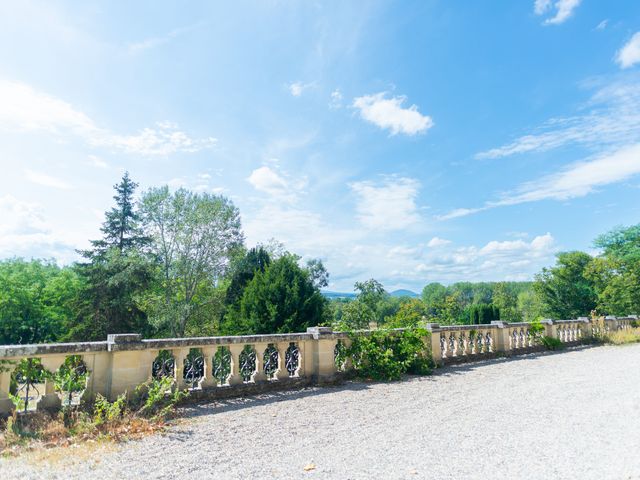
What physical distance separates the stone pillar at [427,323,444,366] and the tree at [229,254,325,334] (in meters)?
4.93

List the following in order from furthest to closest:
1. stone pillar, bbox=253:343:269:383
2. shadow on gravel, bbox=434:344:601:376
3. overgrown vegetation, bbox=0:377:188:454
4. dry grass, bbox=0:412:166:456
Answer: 1. shadow on gravel, bbox=434:344:601:376
2. stone pillar, bbox=253:343:269:383
3. overgrown vegetation, bbox=0:377:188:454
4. dry grass, bbox=0:412:166:456

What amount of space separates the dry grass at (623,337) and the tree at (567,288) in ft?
91.7

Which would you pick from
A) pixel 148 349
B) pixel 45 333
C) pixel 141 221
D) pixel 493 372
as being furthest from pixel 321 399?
pixel 45 333

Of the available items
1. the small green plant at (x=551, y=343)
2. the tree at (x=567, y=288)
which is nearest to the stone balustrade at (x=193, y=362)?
the small green plant at (x=551, y=343)

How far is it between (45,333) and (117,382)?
1476 inches

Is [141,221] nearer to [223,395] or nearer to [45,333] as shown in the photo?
[45,333]

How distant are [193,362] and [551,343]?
40.2 ft

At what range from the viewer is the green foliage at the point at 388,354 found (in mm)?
8352

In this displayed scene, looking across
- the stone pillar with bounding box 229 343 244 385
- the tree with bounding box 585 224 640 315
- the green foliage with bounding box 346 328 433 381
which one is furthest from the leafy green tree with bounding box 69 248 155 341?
the tree with bounding box 585 224 640 315

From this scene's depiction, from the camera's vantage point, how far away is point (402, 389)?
730 centimetres

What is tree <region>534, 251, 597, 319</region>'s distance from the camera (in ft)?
136

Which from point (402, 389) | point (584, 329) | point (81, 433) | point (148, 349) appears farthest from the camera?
point (584, 329)

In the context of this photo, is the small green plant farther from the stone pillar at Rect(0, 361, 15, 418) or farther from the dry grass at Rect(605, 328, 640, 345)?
the stone pillar at Rect(0, 361, 15, 418)

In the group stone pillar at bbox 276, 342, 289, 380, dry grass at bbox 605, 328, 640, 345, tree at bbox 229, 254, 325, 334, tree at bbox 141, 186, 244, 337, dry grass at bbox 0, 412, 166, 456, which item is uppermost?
tree at bbox 141, 186, 244, 337
